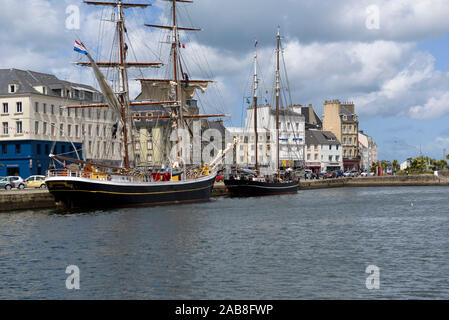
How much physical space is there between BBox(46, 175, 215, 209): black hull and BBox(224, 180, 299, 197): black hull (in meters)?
14.7

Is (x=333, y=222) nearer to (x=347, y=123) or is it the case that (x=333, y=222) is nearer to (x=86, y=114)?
(x=86, y=114)

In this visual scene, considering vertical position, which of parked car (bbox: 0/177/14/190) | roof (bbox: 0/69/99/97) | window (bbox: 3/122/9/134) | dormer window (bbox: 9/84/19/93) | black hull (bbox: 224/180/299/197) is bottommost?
black hull (bbox: 224/180/299/197)

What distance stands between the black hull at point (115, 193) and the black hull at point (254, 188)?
48.4 feet

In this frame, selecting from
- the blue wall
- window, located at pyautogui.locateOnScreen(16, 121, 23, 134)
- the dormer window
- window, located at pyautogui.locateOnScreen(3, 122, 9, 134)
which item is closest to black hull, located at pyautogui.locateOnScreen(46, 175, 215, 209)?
the blue wall

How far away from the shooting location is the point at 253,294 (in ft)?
67.8

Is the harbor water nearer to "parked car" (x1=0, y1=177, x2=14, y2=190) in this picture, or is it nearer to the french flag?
the french flag

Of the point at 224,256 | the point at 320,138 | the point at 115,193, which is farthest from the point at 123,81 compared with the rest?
the point at 320,138

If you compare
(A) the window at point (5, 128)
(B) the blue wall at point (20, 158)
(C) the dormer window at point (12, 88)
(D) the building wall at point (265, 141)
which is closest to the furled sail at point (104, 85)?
(B) the blue wall at point (20, 158)

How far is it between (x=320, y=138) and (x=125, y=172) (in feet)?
303

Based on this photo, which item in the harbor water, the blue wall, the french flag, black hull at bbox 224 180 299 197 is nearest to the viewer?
the harbor water

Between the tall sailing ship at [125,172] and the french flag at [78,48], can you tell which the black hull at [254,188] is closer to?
the tall sailing ship at [125,172]

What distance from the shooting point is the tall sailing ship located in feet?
176

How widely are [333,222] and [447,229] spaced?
798cm

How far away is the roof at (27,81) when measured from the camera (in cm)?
8338
